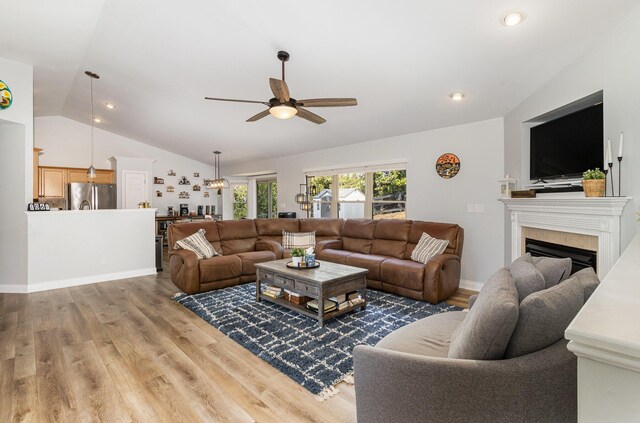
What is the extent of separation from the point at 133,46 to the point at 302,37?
7.16 ft

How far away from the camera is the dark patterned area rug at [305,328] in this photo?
7.52ft

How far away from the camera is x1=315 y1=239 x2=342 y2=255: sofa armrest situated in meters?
5.14

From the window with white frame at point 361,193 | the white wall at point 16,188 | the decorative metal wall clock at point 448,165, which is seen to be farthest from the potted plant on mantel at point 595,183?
the white wall at point 16,188

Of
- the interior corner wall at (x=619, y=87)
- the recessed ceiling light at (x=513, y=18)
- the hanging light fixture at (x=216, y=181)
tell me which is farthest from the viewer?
the hanging light fixture at (x=216, y=181)

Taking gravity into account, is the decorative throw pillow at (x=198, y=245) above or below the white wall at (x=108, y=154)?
below

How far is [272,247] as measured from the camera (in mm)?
5105

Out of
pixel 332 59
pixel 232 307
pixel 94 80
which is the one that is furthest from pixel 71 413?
pixel 94 80

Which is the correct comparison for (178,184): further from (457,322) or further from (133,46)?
(457,322)

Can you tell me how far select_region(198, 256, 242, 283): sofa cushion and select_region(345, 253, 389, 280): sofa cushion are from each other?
160cm

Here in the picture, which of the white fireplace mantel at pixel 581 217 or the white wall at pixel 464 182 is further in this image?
the white wall at pixel 464 182

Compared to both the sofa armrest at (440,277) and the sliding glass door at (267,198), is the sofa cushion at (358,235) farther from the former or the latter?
the sliding glass door at (267,198)

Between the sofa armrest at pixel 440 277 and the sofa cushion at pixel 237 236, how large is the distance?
296 cm

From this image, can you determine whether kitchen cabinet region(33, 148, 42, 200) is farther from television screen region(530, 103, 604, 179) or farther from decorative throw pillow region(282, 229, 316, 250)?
television screen region(530, 103, 604, 179)

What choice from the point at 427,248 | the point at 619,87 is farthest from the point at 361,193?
the point at 619,87
